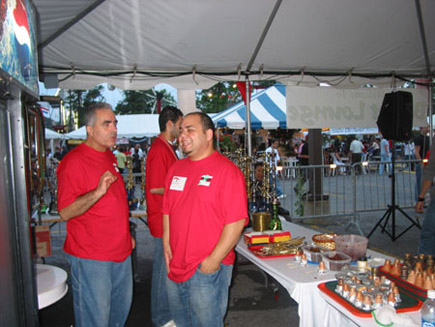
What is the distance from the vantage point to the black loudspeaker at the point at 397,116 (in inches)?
222

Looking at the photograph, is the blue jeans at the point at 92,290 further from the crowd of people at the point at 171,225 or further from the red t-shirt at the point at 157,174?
the red t-shirt at the point at 157,174

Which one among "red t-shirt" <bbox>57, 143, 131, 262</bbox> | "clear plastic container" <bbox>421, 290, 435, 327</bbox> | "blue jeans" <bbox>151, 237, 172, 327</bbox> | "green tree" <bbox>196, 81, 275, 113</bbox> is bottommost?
"blue jeans" <bbox>151, 237, 172, 327</bbox>

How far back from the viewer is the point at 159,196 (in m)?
3.17

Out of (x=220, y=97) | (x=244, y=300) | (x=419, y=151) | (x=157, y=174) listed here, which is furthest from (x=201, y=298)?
(x=220, y=97)

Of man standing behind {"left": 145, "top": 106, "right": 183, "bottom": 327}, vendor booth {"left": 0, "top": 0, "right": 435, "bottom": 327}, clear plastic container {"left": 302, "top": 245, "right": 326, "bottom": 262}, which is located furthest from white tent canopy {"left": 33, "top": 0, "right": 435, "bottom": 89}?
clear plastic container {"left": 302, "top": 245, "right": 326, "bottom": 262}

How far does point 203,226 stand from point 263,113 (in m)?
7.94

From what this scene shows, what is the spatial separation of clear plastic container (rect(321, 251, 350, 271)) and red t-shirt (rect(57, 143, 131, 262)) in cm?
143

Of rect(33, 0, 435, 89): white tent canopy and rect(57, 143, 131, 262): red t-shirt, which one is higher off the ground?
rect(33, 0, 435, 89): white tent canopy

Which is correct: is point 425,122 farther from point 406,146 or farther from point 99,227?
point 406,146

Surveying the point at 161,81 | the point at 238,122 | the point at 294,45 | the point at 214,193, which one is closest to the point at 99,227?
the point at 214,193

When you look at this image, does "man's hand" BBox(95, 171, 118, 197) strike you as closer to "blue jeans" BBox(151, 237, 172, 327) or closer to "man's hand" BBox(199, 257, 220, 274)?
"man's hand" BBox(199, 257, 220, 274)

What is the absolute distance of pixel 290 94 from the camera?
5.64 m

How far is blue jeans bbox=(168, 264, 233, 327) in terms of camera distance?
7.01ft

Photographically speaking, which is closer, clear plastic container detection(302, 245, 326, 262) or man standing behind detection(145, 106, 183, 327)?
clear plastic container detection(302, 245, 326, 262)
